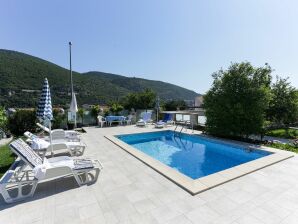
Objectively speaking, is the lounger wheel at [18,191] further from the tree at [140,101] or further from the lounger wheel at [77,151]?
the tree at [140,101]

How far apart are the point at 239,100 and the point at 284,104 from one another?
144 inches

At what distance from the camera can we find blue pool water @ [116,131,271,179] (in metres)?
6.56

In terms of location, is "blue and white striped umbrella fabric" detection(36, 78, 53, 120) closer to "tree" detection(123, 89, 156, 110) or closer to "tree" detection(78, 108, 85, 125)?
"tree" detection(78, 108, 85, 125)

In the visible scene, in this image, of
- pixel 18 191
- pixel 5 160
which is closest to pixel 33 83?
pixel 5 160

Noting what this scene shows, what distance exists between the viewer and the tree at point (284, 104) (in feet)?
33.4

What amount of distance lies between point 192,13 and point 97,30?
7.50 meters

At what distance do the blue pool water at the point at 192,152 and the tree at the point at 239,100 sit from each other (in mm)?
1317

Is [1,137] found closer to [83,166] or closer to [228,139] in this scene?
[83,166]

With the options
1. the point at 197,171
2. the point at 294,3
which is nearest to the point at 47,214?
the point at 197,171

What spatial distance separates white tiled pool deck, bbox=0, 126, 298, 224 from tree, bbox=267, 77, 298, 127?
7.24 meters

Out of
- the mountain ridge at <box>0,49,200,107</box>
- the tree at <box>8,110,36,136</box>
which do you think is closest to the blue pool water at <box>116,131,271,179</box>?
the tree at <box>8,110,36,136</box>

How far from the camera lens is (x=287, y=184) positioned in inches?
159

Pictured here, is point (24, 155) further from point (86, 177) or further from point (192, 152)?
point (192, 152)

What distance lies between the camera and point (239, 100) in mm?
8891
